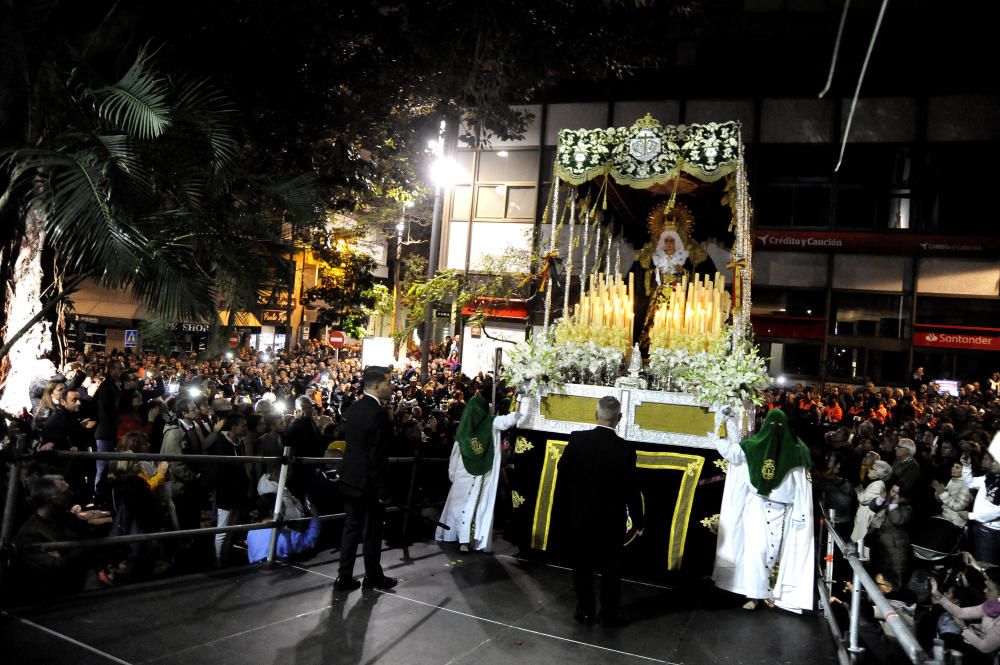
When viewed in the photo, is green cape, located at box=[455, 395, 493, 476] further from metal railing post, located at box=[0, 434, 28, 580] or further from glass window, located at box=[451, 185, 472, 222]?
glass window, located at box=[451, 185, 472, 222]

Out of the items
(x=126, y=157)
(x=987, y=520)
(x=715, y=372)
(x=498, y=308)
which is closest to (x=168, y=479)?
(x=126, y=157)

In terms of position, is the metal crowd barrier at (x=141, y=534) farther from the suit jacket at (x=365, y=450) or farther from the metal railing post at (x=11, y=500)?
the suit jacket at (x=365, y=450)

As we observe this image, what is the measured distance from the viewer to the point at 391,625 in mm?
5578

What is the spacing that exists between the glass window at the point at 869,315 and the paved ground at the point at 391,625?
17904mm

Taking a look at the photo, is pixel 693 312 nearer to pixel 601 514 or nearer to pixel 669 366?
pixel 669 366

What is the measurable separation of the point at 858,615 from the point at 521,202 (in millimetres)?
20364

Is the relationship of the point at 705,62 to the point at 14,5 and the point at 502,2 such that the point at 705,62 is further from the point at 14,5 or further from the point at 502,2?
the point at 14,5

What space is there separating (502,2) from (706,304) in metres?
4.57

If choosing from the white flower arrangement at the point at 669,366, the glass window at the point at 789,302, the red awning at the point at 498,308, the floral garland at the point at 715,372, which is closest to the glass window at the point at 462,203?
the red awning at the point at 498,308

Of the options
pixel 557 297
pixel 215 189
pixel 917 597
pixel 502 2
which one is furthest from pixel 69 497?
pixel 557 297

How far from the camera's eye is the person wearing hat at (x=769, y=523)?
7.14 m

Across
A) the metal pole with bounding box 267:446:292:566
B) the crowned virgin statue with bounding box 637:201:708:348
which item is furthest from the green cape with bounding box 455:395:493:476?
the crowned virgin statue with bounding box 637:201:708:348

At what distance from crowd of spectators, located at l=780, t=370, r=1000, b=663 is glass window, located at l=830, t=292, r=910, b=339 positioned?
996 centimetres

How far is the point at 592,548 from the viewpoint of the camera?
6.03 meters
